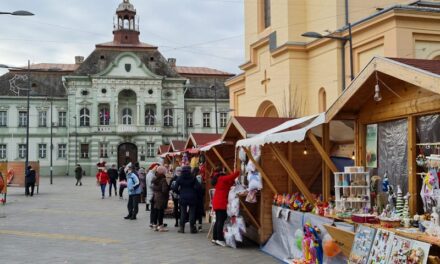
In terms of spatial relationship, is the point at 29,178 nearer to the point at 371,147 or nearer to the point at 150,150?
the point at 371,147

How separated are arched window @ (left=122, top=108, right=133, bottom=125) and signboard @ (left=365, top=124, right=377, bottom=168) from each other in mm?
55260

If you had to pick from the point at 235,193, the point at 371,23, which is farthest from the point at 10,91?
the point at 235,193

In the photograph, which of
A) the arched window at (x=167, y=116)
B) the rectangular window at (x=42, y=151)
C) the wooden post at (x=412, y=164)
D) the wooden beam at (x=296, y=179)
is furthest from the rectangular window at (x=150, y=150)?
the wooden post at (x=412, y=164)

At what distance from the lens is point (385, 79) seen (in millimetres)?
8242

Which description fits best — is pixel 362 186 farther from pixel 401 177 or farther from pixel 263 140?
pixel 263 140

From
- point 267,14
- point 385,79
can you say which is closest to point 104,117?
point 267,14

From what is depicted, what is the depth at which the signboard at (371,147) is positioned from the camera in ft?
30.6

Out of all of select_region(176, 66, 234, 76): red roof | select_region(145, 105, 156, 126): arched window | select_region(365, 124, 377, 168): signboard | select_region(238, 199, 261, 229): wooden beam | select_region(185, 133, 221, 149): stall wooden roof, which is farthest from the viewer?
select_region(176, 66, 234, 76): red roof

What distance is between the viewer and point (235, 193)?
1203 centimetres

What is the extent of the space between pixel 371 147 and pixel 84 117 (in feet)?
185

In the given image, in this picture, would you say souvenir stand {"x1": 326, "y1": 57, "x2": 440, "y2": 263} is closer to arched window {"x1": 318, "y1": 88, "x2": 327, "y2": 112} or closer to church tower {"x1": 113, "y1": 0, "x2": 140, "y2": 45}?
arched window {"x1": 318, "y1": 88, "x2": 327, "y2": 112}

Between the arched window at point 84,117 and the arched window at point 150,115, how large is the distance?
6.74 metres

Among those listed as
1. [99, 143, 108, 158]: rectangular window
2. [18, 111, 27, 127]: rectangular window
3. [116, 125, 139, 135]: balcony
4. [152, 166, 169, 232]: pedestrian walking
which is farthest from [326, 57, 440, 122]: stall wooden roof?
[18, 111, 27, 127]: rectangular window

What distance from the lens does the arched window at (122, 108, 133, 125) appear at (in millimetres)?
63156
